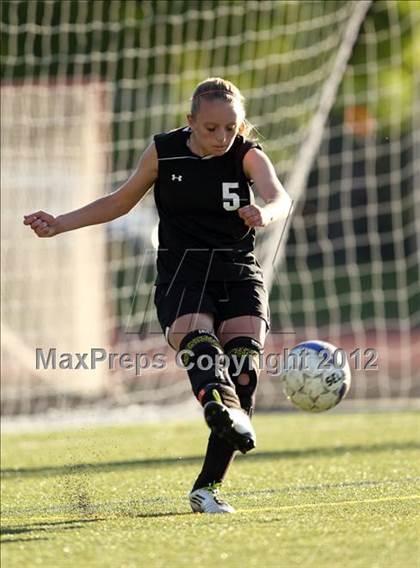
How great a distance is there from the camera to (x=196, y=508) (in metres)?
5.27

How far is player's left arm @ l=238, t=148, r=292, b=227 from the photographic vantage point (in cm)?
507

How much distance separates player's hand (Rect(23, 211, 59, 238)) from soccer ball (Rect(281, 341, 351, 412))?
1.36m

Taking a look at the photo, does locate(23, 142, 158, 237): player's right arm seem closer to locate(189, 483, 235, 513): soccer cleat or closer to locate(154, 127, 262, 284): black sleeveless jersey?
locate(154, 127, 262, 284): black sleeveless jersey

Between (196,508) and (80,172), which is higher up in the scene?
(80,172)

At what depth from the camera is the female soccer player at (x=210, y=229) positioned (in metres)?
5.23

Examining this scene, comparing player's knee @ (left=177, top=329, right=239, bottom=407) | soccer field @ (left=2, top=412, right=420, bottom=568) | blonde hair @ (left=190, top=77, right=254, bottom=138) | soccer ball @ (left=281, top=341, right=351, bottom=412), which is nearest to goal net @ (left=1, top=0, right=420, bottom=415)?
soccer field @ (left=2, top=412, right=420, bottom=568)

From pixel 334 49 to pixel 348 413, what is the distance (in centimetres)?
307

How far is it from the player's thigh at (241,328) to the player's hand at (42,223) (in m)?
0.78

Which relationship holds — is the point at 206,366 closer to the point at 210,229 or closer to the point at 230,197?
the point at 210,229

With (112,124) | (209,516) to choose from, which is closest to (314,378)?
(209,516)

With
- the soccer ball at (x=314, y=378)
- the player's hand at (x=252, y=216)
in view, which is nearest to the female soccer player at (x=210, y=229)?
the player's hand at (x=252, y=216)

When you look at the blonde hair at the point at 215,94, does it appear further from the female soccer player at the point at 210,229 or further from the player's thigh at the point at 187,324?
the player's thigh at the point at 187,324

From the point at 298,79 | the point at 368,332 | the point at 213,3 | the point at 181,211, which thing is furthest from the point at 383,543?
the point at 368,332

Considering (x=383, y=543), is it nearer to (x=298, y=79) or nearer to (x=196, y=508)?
(x=196, y=508)
